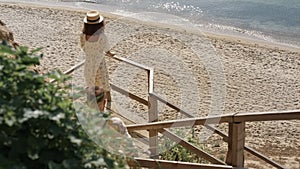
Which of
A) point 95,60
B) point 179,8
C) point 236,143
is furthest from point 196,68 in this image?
point 179,8

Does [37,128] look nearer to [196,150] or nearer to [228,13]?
[196,150]

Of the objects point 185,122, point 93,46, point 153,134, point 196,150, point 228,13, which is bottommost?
point 228,13

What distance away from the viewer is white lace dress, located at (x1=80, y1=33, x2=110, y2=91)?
19.0 feet

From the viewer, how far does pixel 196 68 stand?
11.9m

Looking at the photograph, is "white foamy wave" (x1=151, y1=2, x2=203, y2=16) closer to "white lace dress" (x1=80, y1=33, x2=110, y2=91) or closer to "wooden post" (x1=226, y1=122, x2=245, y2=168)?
"white lace dress" (x1=80, y1=33, x2=110, y2=91)

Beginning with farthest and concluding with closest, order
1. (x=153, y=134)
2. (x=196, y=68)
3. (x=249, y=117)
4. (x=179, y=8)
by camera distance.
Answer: (x=179, y=8) → (x=196, y=68) → (x=153, y=134) → (x=249, y=117)

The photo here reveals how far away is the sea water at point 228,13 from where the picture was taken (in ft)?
59.4

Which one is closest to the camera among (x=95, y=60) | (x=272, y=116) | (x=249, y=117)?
(x=272, y=116)

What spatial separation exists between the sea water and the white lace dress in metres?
11.4

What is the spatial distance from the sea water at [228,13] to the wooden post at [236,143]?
1344 cm

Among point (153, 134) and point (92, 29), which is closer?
point (153, 134)

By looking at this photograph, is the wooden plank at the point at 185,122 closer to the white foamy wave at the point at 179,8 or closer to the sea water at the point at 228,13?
the sea water at the point at 228,13

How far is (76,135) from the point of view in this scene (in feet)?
6.40

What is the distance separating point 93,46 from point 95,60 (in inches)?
7.2
